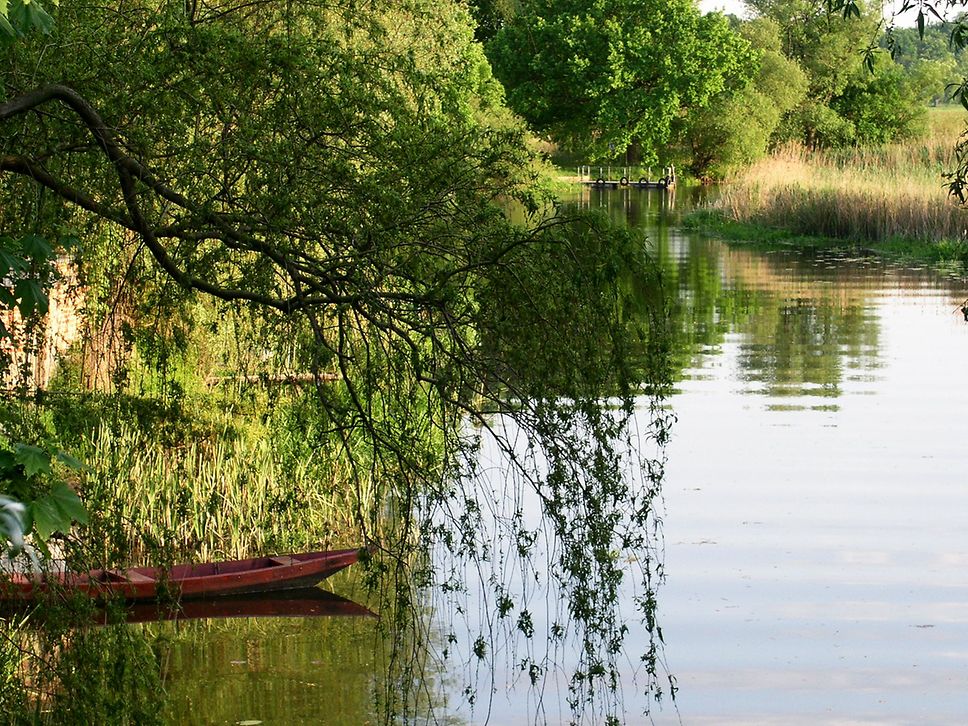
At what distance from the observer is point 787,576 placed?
1153 cm

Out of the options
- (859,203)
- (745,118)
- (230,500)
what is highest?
(745,118)

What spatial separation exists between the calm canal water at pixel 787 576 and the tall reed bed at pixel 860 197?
1381 centimetres

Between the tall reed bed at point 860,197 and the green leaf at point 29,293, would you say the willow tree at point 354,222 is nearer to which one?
the green leaf at point 29,293

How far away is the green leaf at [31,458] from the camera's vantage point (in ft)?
11.4

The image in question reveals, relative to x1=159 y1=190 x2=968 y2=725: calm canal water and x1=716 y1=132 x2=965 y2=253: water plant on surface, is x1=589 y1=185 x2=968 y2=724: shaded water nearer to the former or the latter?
x1=159 y1=190 x2=968 y2=725: calm canal water

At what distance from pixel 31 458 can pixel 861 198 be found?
36.7 metres

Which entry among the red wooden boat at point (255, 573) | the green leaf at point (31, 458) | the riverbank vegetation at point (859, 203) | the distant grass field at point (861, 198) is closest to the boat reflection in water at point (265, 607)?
the red wooden boat at point (255, 573)

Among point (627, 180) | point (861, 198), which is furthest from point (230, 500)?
point (627, 180)

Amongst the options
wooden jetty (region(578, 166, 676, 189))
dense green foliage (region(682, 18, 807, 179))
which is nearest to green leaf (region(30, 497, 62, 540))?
dense green foliage (region(682, 18, 807, 179))

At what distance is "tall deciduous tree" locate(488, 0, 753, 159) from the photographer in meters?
73.0

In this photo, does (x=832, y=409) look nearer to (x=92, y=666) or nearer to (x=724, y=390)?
(x=724, y=390)

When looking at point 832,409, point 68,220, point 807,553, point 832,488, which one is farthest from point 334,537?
point 832,409

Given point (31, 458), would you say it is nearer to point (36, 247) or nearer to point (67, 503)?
point (67, 503)

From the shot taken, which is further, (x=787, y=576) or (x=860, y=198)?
(x=860, y=198)
